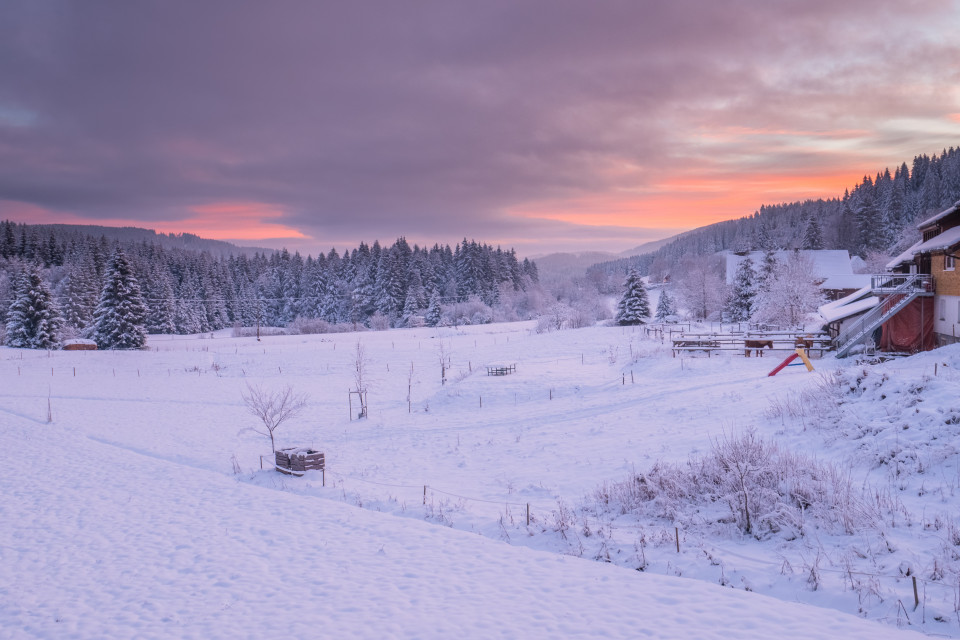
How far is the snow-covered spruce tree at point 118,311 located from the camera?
186 feet

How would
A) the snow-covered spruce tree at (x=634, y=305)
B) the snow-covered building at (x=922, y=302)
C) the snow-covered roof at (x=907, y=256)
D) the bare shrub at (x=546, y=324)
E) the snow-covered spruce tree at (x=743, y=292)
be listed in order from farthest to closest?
1. the bare shrub at (x=546, y=324)
2. the snow-covered spruce tree at (x=634, y=305)
3. the snow-covered spruce tree at (x=743, y=292)
4. the snow-covered roof at (x=907, y=256)
5. the snow-covered building at (x=922, y=302)

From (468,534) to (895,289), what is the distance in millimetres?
27786

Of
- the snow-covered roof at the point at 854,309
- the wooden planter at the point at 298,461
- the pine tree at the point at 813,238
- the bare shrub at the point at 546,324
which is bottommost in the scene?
the wooden planter at the point at 298,461

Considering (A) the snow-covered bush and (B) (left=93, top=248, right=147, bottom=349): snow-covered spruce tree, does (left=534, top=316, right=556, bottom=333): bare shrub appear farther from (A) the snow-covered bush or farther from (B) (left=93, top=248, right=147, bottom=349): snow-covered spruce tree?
(A) the snow-covered bush

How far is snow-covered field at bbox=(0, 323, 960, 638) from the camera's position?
8.91 m

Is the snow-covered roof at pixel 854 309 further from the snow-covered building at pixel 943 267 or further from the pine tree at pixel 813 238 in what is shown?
the pine tree at pixel 813 238

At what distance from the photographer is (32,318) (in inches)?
2331

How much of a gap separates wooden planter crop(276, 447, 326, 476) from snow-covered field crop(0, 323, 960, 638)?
786mm

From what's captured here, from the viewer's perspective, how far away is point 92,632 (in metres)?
10.0

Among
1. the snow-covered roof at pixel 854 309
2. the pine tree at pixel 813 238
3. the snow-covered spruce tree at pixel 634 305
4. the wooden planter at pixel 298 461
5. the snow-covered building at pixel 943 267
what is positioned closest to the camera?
the wooden planter at pixel 298 461

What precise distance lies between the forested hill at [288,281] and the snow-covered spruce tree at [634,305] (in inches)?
1110

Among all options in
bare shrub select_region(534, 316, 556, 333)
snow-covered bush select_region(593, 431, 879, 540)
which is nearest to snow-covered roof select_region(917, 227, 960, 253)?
snow-covered bush select_region(593, 431, 879, 540)

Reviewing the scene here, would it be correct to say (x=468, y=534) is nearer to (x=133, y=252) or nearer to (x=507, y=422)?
(x=507, y=422)

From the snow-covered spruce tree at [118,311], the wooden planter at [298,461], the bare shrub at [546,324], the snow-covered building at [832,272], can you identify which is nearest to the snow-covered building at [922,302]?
the wooden planter at [298,461]
